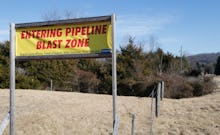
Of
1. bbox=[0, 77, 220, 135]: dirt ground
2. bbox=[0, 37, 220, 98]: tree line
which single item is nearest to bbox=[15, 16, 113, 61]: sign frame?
bbox=[0, 77, 220, 135]: dirt ground

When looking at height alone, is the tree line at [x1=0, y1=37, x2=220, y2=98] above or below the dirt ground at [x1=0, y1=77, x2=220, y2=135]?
above

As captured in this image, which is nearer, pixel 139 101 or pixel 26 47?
pixel 26 47

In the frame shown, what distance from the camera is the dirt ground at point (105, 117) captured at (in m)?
12.6

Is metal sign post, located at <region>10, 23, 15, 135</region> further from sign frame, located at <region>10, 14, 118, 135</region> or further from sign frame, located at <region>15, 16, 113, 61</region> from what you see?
sign frame, located at <region>15, 16, 113, 61</region>

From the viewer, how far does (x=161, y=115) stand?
14227 millimetres

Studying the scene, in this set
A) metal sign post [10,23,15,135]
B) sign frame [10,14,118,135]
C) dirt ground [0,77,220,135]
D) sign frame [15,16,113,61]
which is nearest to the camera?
sign frame [10,14,118,135]

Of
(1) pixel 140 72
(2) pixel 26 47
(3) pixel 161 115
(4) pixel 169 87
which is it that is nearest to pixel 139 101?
(3) pixel 161 115

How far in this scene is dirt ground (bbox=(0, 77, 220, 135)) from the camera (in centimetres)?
1264

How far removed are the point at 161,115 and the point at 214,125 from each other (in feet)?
6.86

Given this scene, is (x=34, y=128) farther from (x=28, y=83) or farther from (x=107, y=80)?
(x=107, y=80)

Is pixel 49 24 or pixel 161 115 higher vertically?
pixel 49 24

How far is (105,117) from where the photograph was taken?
45.9 ft

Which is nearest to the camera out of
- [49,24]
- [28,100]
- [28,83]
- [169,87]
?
[49,24]

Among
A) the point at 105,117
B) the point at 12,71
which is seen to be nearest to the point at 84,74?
the point at 105,117
